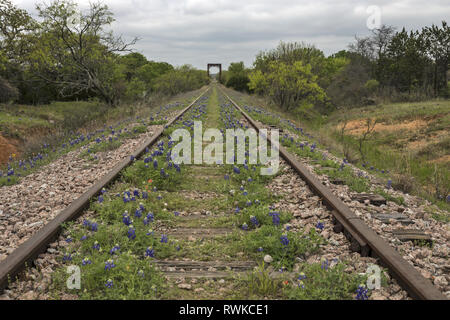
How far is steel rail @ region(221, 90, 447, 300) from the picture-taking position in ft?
7.79

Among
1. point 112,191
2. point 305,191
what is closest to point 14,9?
point 112,191

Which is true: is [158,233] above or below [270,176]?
below


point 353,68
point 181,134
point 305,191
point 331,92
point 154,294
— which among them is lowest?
point 154,294

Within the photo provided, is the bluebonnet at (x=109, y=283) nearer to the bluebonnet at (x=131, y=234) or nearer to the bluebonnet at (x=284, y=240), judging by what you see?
the bluebonnet at (x=131, y=234)

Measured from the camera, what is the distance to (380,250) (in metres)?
2.90

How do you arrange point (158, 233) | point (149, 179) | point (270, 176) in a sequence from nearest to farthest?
point (158, 233) < point (149, 179) < point (270, 176)

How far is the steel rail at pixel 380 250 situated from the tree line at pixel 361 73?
20122 mm

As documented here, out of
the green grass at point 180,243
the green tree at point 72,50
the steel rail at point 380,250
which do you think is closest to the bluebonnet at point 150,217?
the green grass at point 180,243

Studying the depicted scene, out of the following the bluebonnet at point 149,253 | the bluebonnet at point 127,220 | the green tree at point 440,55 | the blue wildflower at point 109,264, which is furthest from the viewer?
the green tree at point 440,55

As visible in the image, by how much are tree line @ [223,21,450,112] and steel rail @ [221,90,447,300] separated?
20.1 m

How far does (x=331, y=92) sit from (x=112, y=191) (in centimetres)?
3610

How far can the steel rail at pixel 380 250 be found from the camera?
237cm

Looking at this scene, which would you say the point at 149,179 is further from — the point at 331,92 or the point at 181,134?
the point at 331,92
